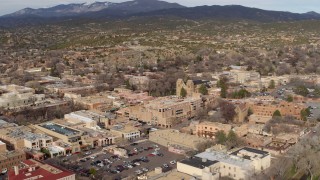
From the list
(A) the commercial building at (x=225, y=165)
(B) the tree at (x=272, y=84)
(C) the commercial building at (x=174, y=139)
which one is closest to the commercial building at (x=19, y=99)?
(C) the commercial building at (x=174, y=139)

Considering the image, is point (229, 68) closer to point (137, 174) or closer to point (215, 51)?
point (215, 51)

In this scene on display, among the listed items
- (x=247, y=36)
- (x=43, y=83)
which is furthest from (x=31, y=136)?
(x=247, y=36)

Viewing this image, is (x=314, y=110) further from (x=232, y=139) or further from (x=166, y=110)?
(x=232, y=139)

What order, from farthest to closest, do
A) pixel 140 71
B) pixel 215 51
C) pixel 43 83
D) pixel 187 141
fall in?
pixel 215 51, pixel 140 71, pixel 43 83, pixel 187 141

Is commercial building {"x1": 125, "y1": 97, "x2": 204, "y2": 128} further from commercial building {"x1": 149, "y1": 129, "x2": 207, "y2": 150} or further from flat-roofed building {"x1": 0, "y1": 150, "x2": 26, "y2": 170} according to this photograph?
flat-roofed building {"x1": 0, "y1": 150, "x2": 26, "y2": 170}

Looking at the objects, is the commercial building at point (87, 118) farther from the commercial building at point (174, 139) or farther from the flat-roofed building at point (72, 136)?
the commercial building at point (174, 139)

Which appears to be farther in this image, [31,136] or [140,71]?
[140,71]
